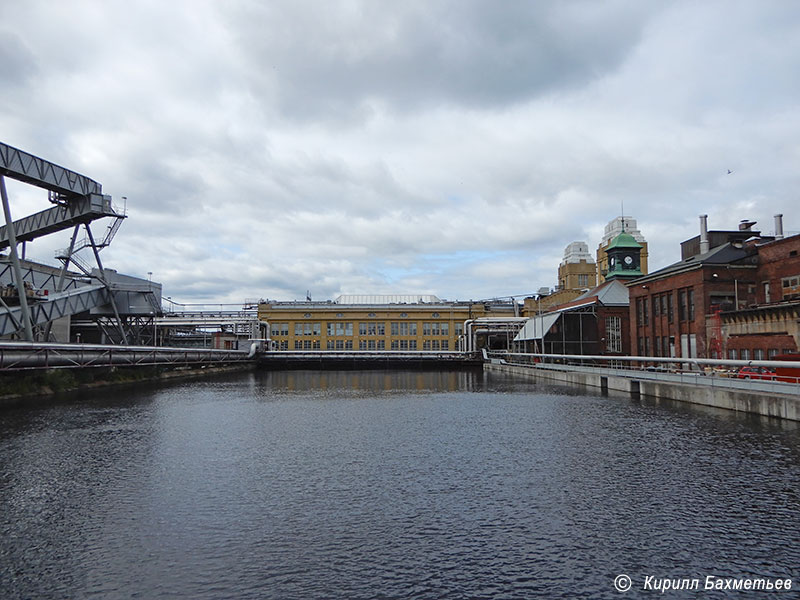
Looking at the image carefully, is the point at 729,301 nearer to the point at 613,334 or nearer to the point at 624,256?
the point at 613,334

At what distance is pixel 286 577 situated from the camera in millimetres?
8703

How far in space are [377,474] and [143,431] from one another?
1107 cm

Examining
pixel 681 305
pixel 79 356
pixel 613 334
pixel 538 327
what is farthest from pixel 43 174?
pixel 613 334

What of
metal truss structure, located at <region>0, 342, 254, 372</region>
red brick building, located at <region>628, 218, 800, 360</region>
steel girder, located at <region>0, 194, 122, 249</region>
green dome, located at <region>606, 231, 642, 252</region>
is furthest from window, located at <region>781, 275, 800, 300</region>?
steel girder, located at <region>0, 194, 122, 249</region>

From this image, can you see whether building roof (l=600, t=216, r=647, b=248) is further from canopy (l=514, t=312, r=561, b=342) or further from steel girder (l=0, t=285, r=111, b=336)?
steel girder (l=0, t=285, r=111, b=336)

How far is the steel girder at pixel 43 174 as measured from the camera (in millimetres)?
32188

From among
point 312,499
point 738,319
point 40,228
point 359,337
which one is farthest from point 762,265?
point 359,337

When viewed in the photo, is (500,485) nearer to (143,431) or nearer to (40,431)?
(143,431)

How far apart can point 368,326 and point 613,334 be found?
Result: 46.5 m

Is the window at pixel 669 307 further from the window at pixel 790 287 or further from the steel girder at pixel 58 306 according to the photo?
the steel girder at pixel 58 306

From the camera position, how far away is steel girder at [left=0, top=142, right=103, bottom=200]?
32.2 metres

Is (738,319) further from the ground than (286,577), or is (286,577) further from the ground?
(738,319)

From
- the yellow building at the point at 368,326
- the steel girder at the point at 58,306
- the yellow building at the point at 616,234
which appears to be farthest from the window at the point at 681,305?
the yellow building at the point at 616,234

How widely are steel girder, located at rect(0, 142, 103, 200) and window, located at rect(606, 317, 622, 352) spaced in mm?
47267
